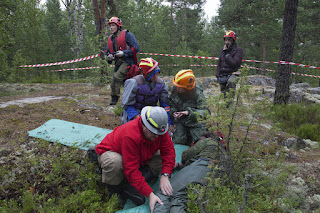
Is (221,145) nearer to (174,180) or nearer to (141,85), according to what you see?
(174,180)

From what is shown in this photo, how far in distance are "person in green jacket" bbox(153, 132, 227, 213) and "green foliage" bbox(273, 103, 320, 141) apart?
269 centimetres

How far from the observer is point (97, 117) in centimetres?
488

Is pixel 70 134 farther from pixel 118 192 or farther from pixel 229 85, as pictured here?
pixel 229 85

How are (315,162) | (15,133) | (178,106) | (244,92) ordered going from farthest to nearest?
(178,106) < (15,133) < (315,162) < (244,92)

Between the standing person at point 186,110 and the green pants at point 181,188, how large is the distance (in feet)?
3.42

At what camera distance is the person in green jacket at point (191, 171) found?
221 centimetres

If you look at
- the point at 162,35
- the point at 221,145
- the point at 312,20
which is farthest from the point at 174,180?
the point at 312,20

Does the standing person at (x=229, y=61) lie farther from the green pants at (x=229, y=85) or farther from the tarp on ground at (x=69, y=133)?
the tarp on ground at (x=69, y=133)

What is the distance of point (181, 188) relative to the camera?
2.37m

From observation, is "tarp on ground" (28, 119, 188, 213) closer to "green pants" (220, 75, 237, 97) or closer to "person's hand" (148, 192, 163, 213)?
"person's hand" (148, 192, 163, 213)

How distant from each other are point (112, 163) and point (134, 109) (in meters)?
1.29

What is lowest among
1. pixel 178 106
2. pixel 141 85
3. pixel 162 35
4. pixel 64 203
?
pixel 64 203

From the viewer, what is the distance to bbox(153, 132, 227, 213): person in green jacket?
221cm

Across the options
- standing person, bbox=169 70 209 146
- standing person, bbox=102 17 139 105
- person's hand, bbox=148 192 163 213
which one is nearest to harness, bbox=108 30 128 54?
standing person, bbox=102 17 139 105
